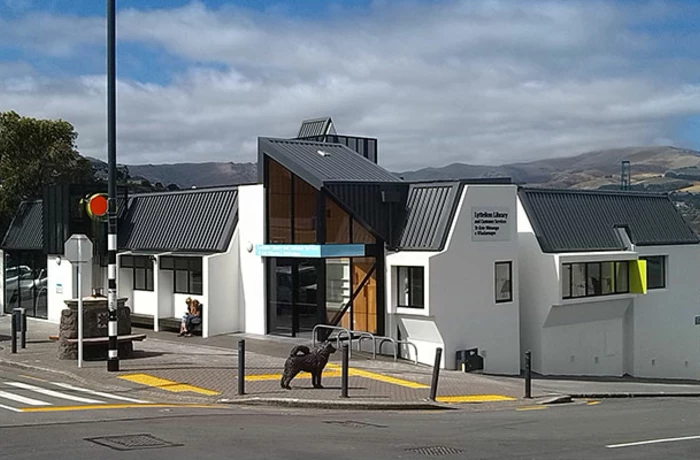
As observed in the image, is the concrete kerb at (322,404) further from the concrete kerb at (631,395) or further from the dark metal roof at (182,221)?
the dark metal roof at (182,221)

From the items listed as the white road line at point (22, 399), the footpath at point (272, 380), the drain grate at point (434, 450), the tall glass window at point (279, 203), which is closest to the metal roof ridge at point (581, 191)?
the footpath at point (272, 380)

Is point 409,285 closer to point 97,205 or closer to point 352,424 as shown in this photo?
point 97,205

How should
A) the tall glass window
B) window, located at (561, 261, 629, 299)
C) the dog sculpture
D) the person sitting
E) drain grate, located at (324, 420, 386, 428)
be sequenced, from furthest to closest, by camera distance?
1. window, located at (561, 261, 629, 299)
2. the person sitting
3. the tall glass window
4. the dog sculpture
5. drain grate, located at (324, 420, 386, 428)

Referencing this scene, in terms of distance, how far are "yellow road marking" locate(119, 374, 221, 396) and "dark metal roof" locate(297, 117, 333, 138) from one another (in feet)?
51.1

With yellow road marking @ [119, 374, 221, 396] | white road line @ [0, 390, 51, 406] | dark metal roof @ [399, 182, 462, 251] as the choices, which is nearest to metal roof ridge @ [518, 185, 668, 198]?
dark metal roof @ [399, 182, 462, 251]

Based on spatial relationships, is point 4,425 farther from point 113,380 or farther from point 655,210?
point 655,210

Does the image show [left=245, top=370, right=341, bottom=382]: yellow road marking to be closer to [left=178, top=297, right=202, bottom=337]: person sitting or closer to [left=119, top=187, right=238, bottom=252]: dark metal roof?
[left=178, top=297, right=202, bottom=337]: person sitting

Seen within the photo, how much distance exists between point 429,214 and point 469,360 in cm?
414

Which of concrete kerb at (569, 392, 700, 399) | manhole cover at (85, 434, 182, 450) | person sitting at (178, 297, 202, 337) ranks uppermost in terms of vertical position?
person sitting at (178, 297, 202, 337)

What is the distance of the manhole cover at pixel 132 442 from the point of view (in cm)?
1105

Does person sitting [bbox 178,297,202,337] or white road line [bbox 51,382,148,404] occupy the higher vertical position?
person sitting [bbox 178,297,202,337]

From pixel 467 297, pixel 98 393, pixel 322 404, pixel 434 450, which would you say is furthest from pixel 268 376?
pixel 434 450

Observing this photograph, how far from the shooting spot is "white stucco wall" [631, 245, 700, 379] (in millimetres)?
31688

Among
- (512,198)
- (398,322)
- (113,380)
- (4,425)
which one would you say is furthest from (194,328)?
(4,425)
